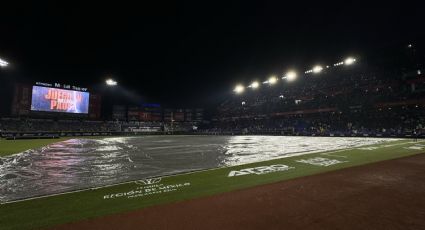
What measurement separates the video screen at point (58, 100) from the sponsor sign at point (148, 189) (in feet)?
174

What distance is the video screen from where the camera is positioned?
48000 millimetres

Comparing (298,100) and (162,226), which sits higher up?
(298,100)

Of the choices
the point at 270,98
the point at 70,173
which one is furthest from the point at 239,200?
the point at 270,98

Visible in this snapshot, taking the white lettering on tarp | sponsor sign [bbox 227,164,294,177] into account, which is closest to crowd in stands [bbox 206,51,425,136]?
sponsor sign [bbox 227,164,294,177]

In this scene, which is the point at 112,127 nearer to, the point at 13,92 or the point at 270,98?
the point at 13,92

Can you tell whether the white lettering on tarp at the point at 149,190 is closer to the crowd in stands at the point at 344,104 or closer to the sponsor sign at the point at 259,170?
the sponsor sign at the point at 259,170

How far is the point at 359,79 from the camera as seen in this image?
5312cm

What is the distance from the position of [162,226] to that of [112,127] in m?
69.6

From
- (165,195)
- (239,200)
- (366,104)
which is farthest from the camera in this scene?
(366,104)

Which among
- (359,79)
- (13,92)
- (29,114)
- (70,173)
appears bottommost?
(70,173)

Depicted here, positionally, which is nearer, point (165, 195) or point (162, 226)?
point (162, 226)

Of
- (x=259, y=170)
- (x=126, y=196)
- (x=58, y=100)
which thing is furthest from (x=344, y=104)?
(x=58, y=100)

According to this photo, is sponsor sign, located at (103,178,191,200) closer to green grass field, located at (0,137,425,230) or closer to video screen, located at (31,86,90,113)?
green grass field, located at (0,137,425,230)

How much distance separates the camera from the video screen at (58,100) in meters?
48.0
